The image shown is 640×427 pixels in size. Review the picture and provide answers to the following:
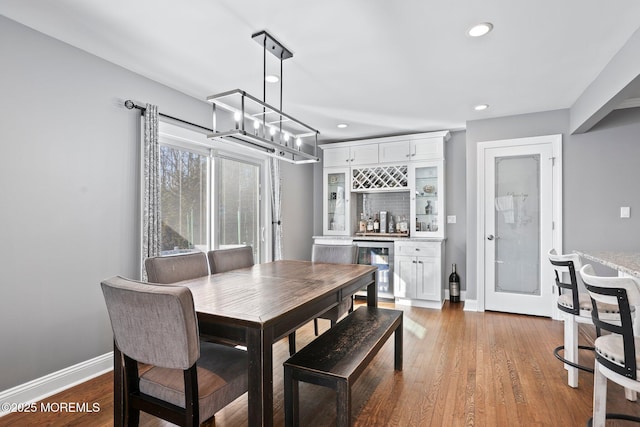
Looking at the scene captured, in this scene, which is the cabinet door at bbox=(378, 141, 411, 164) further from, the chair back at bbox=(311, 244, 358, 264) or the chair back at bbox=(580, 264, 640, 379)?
the chair back at bbox=(580, 264, 640, 379)

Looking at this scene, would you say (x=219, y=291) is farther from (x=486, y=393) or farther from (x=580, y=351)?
(x=580, y=351)

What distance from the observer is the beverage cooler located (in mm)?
4789

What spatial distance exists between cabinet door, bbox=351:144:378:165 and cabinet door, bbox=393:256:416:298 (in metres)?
1.58

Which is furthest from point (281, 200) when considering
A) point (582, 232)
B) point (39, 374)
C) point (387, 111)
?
point (582, 232)

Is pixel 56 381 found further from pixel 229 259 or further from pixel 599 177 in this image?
pixel 599 177

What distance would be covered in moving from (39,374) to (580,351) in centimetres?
437

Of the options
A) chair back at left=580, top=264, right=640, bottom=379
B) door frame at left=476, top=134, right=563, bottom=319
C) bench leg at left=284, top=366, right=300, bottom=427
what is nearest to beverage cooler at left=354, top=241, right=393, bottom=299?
door frame at left=476, top=134, right=563, bottom=319

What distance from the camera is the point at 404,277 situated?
4.68m

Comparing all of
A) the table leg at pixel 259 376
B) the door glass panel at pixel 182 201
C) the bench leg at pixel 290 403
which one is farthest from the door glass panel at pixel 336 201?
the table leg at pixel 259 376

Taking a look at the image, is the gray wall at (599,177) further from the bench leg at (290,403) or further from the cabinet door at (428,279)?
the bench leg at (290,403)

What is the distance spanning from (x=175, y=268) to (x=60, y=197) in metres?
0.99

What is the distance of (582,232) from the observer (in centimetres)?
382

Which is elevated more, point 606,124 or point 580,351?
point 606,124

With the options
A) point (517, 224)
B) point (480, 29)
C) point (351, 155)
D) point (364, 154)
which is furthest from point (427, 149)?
point (480, 29)
